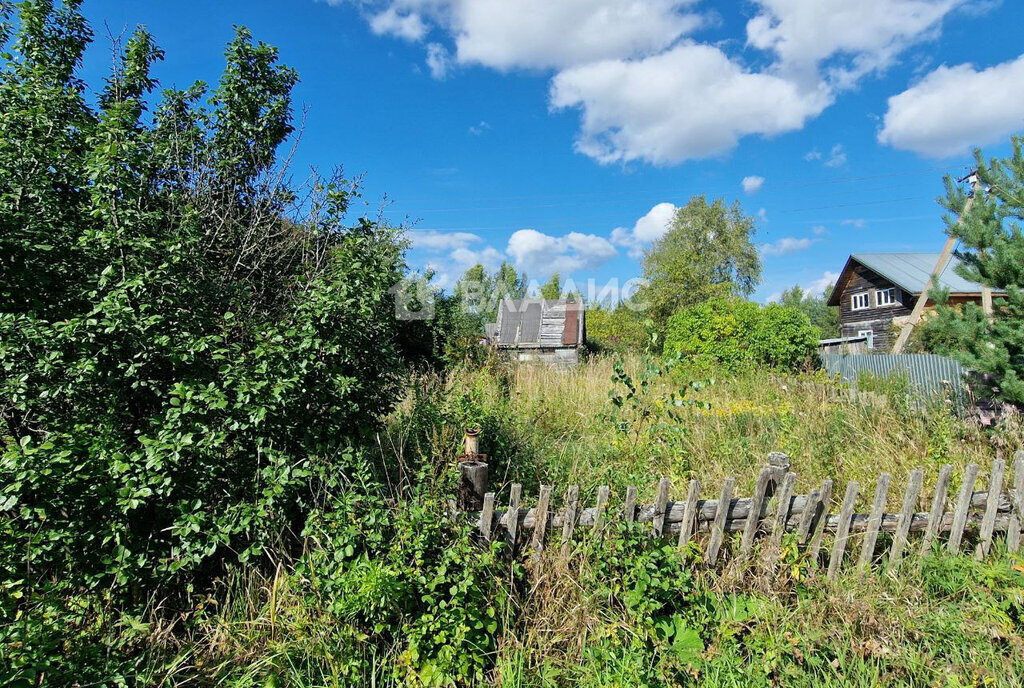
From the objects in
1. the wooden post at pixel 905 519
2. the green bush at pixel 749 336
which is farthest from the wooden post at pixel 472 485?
the green bush at pixel 749 336

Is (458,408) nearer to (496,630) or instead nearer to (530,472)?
(530,472)

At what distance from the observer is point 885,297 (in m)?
26.7

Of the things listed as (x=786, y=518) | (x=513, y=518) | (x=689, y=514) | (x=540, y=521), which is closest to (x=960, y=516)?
(x=786, y=518)

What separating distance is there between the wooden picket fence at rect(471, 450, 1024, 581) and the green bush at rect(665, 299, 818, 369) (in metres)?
8.13

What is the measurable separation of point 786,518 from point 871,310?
101ft

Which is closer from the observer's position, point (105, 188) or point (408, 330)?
point (105, 188)

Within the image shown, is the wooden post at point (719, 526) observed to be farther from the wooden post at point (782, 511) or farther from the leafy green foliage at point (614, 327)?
the leafy green foliage at point (614, 327)

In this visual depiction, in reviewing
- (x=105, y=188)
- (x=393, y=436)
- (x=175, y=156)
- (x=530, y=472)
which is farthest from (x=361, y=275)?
(x=175, y=156)

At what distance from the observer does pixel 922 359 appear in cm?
1166

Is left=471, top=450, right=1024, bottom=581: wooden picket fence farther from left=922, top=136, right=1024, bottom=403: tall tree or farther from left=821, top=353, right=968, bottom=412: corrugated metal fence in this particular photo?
left=821, top=353, right=968, bottom=412: corrugated metal fence

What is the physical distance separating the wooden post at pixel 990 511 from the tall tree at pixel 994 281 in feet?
6.14

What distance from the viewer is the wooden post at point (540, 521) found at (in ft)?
9.12

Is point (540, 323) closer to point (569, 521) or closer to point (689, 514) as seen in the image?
point (689, 514)

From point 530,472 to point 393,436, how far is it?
1.17 meters
